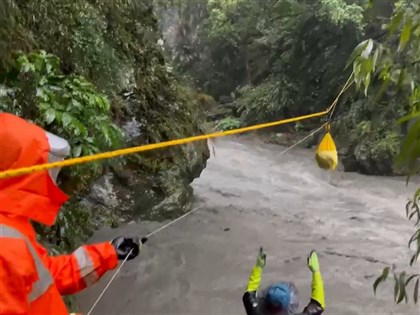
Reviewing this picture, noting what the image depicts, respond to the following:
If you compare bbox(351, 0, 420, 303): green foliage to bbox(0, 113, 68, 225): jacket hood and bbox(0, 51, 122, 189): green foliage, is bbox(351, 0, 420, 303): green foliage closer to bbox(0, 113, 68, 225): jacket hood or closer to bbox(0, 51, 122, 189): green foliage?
bbox(0, 113, 68, 225): jacket hood

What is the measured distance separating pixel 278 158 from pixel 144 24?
4879 mm

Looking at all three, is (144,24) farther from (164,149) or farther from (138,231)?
(138,231)

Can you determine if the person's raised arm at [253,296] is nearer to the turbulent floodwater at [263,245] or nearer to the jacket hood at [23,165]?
the turbulent floodwater at [263,245]

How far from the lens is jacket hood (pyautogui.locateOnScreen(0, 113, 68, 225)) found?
4.02 ft

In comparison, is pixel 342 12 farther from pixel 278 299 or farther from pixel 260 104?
pixel 278 299

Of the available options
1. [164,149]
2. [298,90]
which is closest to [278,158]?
[298,90]

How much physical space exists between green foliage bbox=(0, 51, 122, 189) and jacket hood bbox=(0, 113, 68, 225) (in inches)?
44.3

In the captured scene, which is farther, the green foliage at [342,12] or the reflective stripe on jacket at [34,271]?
the green foliage at [342,12]

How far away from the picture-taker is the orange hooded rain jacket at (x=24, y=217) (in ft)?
3.88

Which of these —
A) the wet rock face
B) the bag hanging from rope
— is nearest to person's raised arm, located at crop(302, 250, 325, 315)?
the bag hanging from rope

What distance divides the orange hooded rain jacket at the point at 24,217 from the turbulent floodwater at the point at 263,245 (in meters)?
2.35

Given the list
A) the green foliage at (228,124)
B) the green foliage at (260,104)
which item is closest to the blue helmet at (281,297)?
the green foliage at (260,104)

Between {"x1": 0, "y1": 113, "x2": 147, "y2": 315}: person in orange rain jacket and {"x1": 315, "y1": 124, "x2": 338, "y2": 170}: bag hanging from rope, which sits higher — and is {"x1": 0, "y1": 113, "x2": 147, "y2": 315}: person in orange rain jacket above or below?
above

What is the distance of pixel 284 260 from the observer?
455 centimetres
